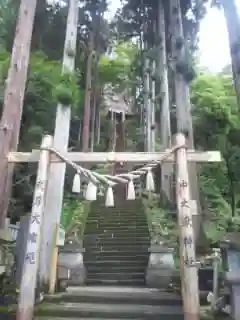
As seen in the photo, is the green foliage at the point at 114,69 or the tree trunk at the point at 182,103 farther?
the green foliage at the point at 114,69

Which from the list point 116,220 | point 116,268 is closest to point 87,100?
point 116,220

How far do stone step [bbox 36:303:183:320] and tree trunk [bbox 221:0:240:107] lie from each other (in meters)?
3.43

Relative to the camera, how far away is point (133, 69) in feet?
59.3

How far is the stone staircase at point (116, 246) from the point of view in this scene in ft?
28.5

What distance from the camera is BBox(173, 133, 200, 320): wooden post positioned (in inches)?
158

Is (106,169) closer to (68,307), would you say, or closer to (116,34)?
(116,34)

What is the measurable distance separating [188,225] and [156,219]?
7190mm

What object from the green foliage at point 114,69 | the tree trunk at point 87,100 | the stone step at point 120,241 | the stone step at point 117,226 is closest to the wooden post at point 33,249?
the stone step at point 120,241

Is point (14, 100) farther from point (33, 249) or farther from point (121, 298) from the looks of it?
point (121, 298)

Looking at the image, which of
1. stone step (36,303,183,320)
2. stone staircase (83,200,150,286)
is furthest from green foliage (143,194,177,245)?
stone step (36,303,183,320)

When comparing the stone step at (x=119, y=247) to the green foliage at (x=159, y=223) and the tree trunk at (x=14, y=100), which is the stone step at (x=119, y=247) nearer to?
the green foliage at (x=159, y=223)

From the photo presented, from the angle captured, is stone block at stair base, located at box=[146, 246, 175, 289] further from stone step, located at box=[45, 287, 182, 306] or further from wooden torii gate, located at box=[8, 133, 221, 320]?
wooden torii gate, located at box=[8, 133, 221, 320]

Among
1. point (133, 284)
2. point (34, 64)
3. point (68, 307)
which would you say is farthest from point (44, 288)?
point (34, 64)

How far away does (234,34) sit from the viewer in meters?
5.80
